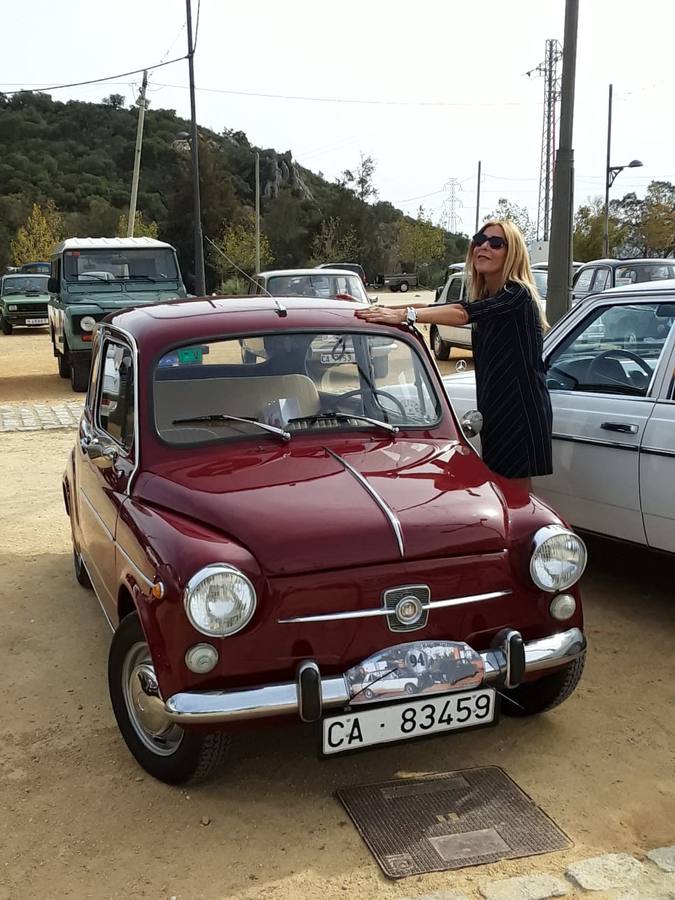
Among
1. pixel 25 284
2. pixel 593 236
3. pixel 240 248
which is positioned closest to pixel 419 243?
pixel 240 248

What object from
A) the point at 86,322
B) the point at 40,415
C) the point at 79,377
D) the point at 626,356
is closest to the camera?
the point at 626,356

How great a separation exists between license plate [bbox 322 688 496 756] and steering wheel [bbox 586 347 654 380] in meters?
2.46

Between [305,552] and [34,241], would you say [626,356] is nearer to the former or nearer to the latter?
[305,552]

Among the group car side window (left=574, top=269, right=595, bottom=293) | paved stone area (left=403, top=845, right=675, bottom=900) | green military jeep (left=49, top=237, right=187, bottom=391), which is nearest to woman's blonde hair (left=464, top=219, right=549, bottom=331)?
paved stone area (left=403, top=845, right=675, bottom=900)

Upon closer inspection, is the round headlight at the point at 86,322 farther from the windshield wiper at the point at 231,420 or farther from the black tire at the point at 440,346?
the windshield wiper at the point at 231,420

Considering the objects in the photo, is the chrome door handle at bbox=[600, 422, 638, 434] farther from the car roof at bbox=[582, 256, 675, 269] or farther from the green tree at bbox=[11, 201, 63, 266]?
the green tree at bbox=[11, 201, 63, 266]

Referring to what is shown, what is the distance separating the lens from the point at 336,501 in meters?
3.37

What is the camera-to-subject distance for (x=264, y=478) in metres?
3.56

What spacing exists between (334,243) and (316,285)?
68.2 metres

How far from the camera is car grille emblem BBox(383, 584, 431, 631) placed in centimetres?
314

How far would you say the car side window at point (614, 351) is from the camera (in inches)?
196

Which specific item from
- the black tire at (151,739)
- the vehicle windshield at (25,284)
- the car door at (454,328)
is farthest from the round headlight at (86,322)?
the vehicle windshield at (25,284)

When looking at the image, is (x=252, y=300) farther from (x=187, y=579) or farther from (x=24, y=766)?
(x=24, y=766)

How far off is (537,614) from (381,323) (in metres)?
1.66
